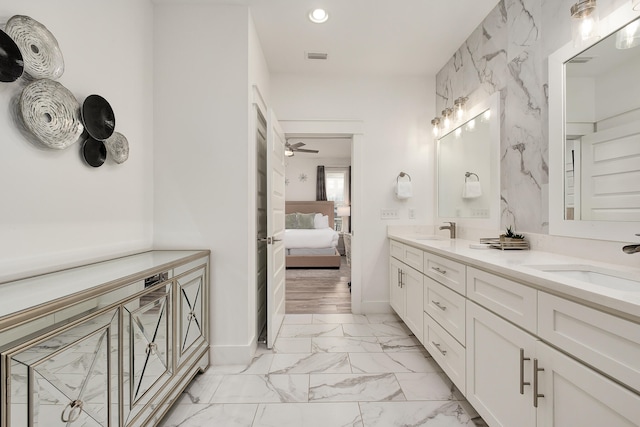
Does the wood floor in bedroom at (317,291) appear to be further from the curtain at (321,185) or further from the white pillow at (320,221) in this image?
the curtain at (321,185)

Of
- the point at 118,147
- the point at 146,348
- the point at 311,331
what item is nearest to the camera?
the point at 146,348

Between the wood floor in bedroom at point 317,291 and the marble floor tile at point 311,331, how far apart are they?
403 millimetres

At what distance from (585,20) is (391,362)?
7.56ft

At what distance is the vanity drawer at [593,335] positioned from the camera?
29.8 inches

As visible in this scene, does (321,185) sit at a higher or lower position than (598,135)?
higher

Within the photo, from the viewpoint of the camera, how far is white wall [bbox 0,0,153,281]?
45.9 inches

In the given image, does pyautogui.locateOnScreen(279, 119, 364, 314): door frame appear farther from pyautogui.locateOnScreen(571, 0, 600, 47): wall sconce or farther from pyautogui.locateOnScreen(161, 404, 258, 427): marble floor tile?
pyautogui.locateOnScreen(571, 0, 600, 47): wall sconce

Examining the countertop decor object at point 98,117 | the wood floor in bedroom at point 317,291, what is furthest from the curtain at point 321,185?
the countertop decor object at point 98,117

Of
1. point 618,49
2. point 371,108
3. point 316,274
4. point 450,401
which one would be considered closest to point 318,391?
point 450,401

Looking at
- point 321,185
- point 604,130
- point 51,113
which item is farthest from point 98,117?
point 321,185

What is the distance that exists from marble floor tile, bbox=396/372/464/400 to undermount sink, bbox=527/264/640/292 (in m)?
0.98

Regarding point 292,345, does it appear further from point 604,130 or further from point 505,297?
point 604,130

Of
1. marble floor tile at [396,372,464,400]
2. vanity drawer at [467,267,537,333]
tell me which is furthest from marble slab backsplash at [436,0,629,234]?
marble floor tile at [396,372,464,400]

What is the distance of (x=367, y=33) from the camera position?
250cm
